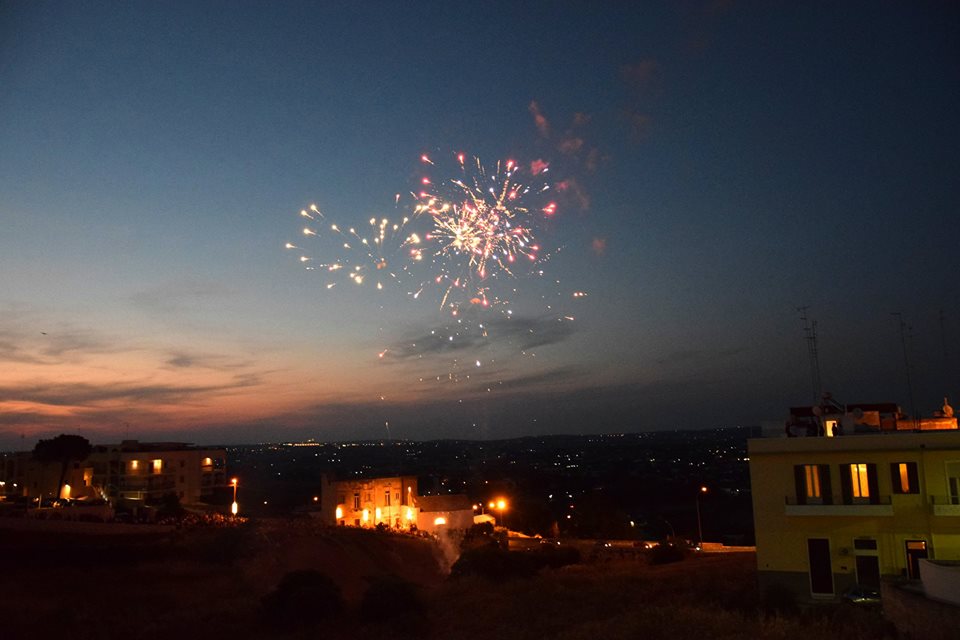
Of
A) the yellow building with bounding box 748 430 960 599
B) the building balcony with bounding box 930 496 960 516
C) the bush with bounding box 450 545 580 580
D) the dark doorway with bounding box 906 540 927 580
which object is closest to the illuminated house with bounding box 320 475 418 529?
the bush with bounding box 450 545 580 580

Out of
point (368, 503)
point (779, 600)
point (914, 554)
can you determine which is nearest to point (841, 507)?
point (914, 554)

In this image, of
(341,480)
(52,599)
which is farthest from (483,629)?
(341,480)

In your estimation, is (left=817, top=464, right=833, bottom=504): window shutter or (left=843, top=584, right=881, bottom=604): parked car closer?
(left=843, top=584, right=881, bottom=604): parked car

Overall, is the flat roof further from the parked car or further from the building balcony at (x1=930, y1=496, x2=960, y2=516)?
the parked car

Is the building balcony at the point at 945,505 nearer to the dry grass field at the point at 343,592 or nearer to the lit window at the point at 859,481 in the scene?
the lit window at the point at 859,481

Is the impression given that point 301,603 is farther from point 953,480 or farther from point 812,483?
point 953,480

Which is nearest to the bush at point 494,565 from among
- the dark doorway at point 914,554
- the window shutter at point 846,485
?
the window shutter at point 846,485

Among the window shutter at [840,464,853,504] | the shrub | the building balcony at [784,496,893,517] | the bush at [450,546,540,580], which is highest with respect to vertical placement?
the window shutter at [840,464,853,504]
